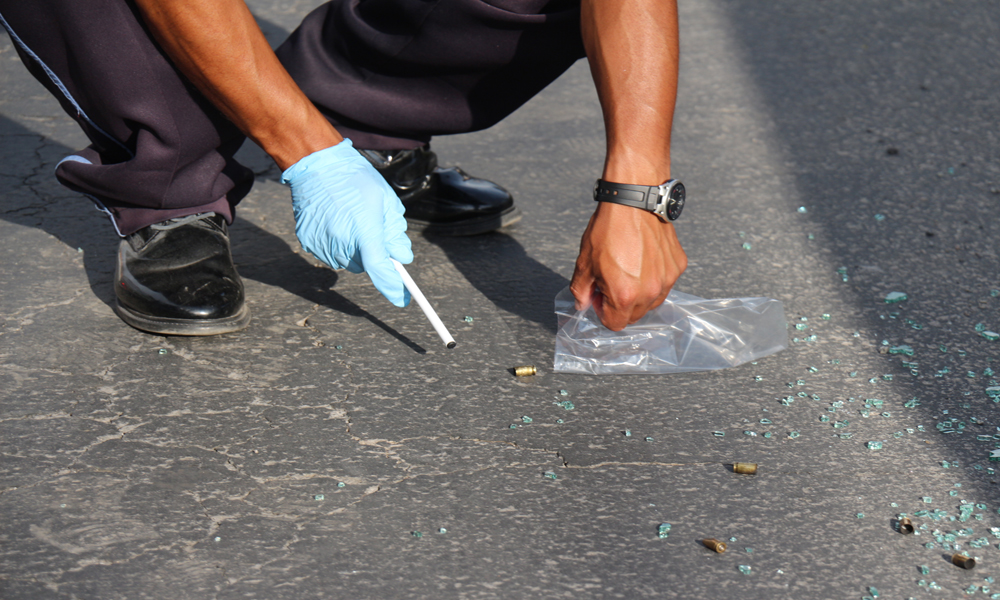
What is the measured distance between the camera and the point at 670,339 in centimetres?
158

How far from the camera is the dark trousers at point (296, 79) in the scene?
1.53 metres

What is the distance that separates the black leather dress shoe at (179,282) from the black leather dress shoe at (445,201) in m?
0.49

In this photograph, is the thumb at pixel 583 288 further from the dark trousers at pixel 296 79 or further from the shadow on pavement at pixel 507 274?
the dark trousers at pixel 296 79

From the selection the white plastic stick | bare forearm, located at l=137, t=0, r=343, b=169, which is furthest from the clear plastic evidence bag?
→ bare forearm, located at l=137, t=0, r=343, b=169

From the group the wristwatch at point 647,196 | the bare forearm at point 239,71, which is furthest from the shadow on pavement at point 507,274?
the bare forearm at point 239,71

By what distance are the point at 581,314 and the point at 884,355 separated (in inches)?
23.2

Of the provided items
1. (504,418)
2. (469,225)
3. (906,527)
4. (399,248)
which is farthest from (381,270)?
(906,527)

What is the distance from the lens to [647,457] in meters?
1.33

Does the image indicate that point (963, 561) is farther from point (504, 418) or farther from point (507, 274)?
point (507, 274)

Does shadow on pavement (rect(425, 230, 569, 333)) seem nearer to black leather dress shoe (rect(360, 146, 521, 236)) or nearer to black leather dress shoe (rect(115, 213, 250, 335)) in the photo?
black leather dress shoe (rect(360, 146, 521, 236))

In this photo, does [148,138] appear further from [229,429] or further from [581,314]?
[581,314]

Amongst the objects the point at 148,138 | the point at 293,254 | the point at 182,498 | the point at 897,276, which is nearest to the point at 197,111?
the point at 148,138

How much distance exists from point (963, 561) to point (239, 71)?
1.34 meters

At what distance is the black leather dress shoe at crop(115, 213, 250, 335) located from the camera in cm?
160
